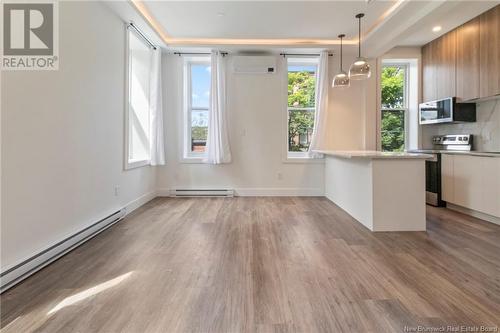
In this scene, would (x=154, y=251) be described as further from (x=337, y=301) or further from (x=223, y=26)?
(x=223, y=26)

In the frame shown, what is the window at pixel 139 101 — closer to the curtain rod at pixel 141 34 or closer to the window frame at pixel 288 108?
the curtain rod at pixel 141 34

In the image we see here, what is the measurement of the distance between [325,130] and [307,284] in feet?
12.3

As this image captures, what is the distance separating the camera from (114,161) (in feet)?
11.4

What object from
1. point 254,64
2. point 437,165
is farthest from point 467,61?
point 254,64

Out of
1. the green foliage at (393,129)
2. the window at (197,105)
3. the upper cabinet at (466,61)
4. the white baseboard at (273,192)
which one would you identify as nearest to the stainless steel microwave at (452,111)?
the upper cabinet at (466,61)

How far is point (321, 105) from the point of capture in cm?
498

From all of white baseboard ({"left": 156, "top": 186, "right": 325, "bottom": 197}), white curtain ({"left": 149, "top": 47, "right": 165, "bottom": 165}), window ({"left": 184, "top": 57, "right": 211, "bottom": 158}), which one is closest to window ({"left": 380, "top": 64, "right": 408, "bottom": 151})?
white baseboard ({"left": 156, "top": 186, "right": 325, "bottom": 197})

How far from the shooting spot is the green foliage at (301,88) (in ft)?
17.5

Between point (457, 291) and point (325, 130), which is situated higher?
point (325, 130)

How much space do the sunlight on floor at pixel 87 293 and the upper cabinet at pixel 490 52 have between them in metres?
4.84

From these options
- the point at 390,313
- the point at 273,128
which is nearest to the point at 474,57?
the point at 273,128

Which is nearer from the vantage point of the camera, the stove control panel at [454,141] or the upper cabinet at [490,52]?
the upper cabinet at [490,52]

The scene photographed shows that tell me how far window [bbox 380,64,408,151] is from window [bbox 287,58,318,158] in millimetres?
1434

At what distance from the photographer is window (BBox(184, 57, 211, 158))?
528 cm
